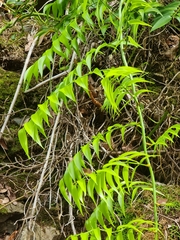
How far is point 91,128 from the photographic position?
2.14 metres

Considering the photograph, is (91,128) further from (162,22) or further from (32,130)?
(32,130)

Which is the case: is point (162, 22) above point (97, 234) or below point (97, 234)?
above

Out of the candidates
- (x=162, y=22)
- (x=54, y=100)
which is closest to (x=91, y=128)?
(x=162, y=22)

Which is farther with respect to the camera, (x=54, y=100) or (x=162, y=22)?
(x=162, y=22)

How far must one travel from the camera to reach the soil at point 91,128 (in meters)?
1.84

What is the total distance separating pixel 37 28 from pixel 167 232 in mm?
1629

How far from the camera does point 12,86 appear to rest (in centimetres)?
234

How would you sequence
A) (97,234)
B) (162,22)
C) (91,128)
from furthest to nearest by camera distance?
(91,128), (162,22), (97,234)

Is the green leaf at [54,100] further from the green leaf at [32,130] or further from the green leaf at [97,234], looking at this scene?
the green leaf at [97,234]

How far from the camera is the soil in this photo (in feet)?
6.04

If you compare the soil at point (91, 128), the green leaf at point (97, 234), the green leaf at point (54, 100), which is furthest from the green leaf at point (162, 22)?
the green leaf at point (97, 234)

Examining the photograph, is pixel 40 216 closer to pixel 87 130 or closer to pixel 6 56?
pixel 87 130

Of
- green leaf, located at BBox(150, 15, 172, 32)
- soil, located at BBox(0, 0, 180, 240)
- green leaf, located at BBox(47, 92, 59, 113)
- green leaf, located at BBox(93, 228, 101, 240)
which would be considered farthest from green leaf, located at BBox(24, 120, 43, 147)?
green leaf, located at BBox(150, 15, 172, 32)

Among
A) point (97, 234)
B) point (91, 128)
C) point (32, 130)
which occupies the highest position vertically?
point (32, 130)
